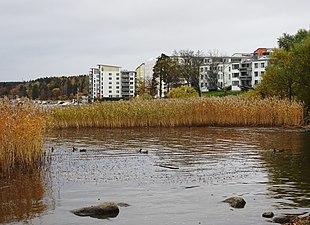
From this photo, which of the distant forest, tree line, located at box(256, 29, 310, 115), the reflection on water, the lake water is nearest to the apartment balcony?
the distant forest

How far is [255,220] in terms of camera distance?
9414mm

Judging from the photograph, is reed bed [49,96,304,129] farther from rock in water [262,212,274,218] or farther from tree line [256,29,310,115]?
rock in water [262,212,274,218]

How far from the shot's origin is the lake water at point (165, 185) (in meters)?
9.89

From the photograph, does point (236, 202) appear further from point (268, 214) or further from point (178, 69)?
point (178, 69)

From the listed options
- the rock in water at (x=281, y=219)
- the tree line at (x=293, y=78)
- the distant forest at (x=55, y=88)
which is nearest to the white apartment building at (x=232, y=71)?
the distant forest at (x=55, y=88)

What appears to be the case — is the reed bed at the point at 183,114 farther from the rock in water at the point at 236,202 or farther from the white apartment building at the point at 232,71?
the white apartment building at the point at 232,71

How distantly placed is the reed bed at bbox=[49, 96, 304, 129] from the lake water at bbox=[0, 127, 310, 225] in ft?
45.0

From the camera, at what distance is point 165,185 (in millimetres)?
12852

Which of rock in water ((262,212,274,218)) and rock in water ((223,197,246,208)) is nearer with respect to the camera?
rock in water ((262,212,274,218))

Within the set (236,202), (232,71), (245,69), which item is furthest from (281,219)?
(232,71)

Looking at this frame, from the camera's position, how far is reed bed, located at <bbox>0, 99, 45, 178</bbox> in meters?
14.3

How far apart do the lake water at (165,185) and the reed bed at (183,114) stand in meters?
13.7

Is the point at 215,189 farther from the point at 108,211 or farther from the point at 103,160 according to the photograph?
the point at 103,160

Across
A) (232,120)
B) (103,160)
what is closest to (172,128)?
(232,120)
